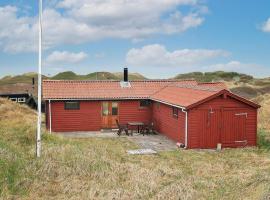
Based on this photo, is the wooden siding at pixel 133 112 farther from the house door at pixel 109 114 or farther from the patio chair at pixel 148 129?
the patio chair at pixel 148 129

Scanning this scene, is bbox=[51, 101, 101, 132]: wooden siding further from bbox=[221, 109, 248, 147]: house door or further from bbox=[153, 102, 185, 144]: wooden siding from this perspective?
bbox=[221, 109, 248, 147]: house door

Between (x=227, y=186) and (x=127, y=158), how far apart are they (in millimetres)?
5950

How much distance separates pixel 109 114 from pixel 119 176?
15.4m

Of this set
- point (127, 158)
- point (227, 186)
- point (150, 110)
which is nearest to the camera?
point (227, 186)

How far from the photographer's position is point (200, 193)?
1224cm

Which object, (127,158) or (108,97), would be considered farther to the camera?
(108,97)

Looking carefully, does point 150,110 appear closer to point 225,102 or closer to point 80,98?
point 80,98

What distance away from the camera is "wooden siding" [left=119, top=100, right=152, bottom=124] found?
29.1 metres

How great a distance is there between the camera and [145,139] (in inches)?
991

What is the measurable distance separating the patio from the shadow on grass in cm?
524

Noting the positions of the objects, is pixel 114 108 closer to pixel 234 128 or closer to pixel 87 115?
pixel 87 115

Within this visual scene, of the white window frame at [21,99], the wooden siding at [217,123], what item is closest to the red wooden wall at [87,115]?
the wooden siding at [217,123]

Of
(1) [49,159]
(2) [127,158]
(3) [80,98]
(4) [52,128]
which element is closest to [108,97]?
(3) [80,98]

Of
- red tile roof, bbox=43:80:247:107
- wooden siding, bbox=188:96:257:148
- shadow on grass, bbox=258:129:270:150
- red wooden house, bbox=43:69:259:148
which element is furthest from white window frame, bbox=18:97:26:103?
wooden siding, bbox=188:96:257:148
